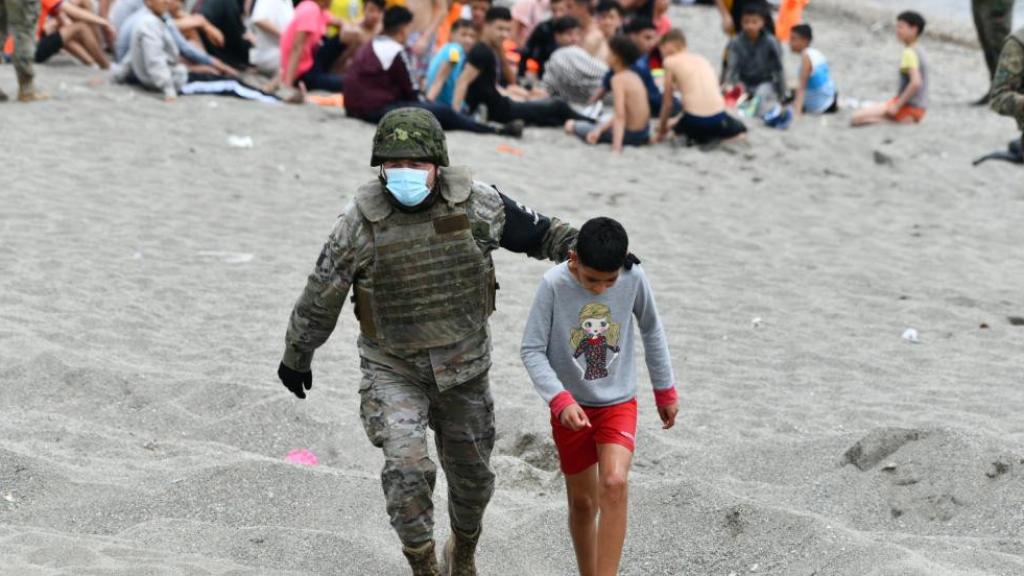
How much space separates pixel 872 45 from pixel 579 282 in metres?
17.1

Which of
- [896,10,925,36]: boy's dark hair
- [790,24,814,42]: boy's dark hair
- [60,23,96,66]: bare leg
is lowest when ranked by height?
[60,23,96,66]: bare leg

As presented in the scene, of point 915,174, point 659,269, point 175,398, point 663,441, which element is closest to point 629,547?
point 663,441

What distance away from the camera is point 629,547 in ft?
16.2

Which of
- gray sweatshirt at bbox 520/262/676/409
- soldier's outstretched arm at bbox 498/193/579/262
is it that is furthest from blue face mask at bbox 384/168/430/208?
gray sweatshirt at bbox 520/262/676/409

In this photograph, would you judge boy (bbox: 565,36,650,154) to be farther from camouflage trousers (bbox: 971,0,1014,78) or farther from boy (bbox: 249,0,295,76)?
camouflage trousers (bbox: 971,0,1014,78)

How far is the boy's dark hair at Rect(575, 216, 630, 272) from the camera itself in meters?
3.95

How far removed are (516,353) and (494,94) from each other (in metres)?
5.84

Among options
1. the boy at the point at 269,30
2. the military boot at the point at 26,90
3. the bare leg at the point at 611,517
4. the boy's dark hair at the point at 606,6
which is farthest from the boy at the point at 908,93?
the bare leg at the point at 611,517

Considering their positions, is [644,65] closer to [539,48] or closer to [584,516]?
[539,48]

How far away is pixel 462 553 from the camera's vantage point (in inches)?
174

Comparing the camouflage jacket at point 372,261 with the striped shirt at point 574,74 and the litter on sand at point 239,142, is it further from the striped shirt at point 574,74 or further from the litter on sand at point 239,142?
the striped shirt at point 574,74

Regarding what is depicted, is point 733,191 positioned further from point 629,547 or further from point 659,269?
point 629,547

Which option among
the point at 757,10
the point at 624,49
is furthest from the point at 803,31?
the point at 624,49

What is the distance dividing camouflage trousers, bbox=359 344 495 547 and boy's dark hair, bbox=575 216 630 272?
1.84 ft
